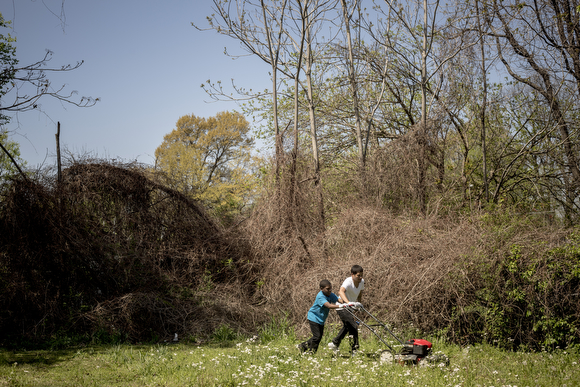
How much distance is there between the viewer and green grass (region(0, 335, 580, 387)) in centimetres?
507

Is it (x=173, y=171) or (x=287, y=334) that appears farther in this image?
(x=173, y=171)

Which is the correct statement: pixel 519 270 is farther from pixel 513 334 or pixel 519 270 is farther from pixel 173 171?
pixel 173 171

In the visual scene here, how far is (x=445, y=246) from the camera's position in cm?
768

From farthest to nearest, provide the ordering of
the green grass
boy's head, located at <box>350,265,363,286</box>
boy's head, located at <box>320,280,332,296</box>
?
boy's head, located at <box>350,265,363,286</box> → boy's head, located at <box>320,280,332,296</box> → the green grass

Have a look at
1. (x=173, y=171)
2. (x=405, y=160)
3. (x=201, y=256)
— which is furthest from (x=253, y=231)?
(x=173, y=171)

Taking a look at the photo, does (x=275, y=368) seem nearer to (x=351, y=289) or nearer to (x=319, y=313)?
(x=319, y=313)

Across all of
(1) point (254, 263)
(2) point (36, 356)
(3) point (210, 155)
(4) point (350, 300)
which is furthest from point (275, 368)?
(3) point (210, 155)

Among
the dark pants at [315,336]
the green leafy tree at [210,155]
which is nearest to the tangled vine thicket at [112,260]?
the dark pants at [315,336]

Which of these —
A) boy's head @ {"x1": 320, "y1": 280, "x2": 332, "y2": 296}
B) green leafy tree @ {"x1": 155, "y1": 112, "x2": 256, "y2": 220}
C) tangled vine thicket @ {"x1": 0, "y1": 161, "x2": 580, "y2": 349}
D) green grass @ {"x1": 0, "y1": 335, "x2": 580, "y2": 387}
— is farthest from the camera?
green leafy tree @ {"x1": 155, "y1": 112, "x2": 256, "y2": 220}

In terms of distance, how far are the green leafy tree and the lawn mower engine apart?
17649 mm

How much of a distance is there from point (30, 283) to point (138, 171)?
3390 millimetres

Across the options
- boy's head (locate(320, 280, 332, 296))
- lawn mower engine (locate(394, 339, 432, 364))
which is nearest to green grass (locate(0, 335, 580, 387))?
lawn mower engine (locate(394, 339, 432, 364))

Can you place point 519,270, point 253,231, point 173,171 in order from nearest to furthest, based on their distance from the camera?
point 519,270, point 253,231, point 173,171

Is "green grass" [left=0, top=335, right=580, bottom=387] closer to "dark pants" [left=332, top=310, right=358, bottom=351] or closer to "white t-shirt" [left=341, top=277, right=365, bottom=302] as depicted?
"dark pants" [left=332, top=310, right=358, bottom=351]
